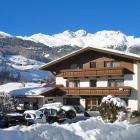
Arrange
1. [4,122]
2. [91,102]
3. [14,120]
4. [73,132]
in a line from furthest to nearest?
1. [91,102]
2. [14,120]
3. [4,122]
4. [73,132]

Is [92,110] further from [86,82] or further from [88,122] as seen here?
[88,122]

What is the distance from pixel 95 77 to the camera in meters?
54.5

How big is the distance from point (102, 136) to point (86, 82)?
3813 cm

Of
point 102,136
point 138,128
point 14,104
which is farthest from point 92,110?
point 102,136

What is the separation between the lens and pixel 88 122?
1983cm

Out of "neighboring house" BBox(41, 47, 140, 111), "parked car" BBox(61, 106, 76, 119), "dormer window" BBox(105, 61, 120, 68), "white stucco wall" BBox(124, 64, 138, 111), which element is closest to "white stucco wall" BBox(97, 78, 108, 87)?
"neighboring house" BBox(41, 47, 140, 111)

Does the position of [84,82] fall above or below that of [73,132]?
above

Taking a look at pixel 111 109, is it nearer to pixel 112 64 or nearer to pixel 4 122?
pixel 4 122

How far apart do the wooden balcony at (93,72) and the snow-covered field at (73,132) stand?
3004 centimetres

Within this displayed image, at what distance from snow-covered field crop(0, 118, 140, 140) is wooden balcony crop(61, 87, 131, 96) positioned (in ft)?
97.5

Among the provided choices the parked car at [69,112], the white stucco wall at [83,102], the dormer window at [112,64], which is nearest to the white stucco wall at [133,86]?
the dormer window at [112,64]

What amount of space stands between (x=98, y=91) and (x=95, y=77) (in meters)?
1.96

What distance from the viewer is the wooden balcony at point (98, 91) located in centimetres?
5134

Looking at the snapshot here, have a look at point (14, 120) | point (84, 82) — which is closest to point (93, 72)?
point (84, 82)
